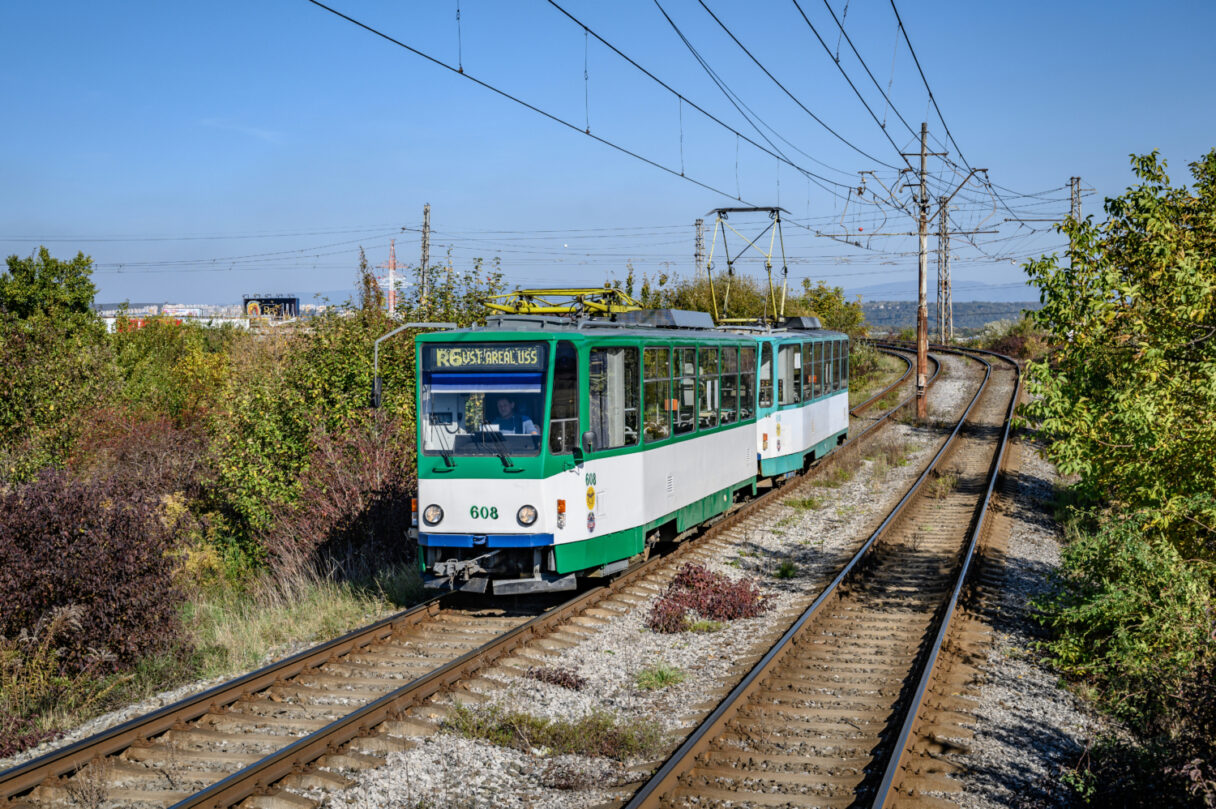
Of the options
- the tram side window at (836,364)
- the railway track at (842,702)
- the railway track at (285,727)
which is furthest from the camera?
the tram side window at (836,364)

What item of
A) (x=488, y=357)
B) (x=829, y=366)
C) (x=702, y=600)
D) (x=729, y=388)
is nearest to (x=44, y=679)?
(x=488, y=357)

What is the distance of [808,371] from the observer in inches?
808

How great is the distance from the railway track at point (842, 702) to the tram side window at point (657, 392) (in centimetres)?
276

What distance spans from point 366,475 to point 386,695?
28.0 feet

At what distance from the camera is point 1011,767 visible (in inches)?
274

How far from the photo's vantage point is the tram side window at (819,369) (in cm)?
2144

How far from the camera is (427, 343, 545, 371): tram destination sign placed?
10289 millimetres

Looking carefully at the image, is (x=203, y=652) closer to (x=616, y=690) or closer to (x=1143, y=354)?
(x=616, y=690)

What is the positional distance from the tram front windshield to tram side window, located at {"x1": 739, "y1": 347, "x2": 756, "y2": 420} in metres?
6.55

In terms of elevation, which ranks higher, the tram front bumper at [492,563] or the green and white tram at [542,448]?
the green and white tram at [542,448]

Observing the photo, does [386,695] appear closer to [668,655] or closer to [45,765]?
[45,765]

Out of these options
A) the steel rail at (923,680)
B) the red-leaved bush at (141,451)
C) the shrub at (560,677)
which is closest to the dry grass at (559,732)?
the shrub at (560,677)

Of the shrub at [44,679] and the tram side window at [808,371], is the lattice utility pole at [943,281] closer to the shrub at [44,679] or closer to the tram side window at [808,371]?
the tram side window at [808,371]

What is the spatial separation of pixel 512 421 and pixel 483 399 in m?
0.39
